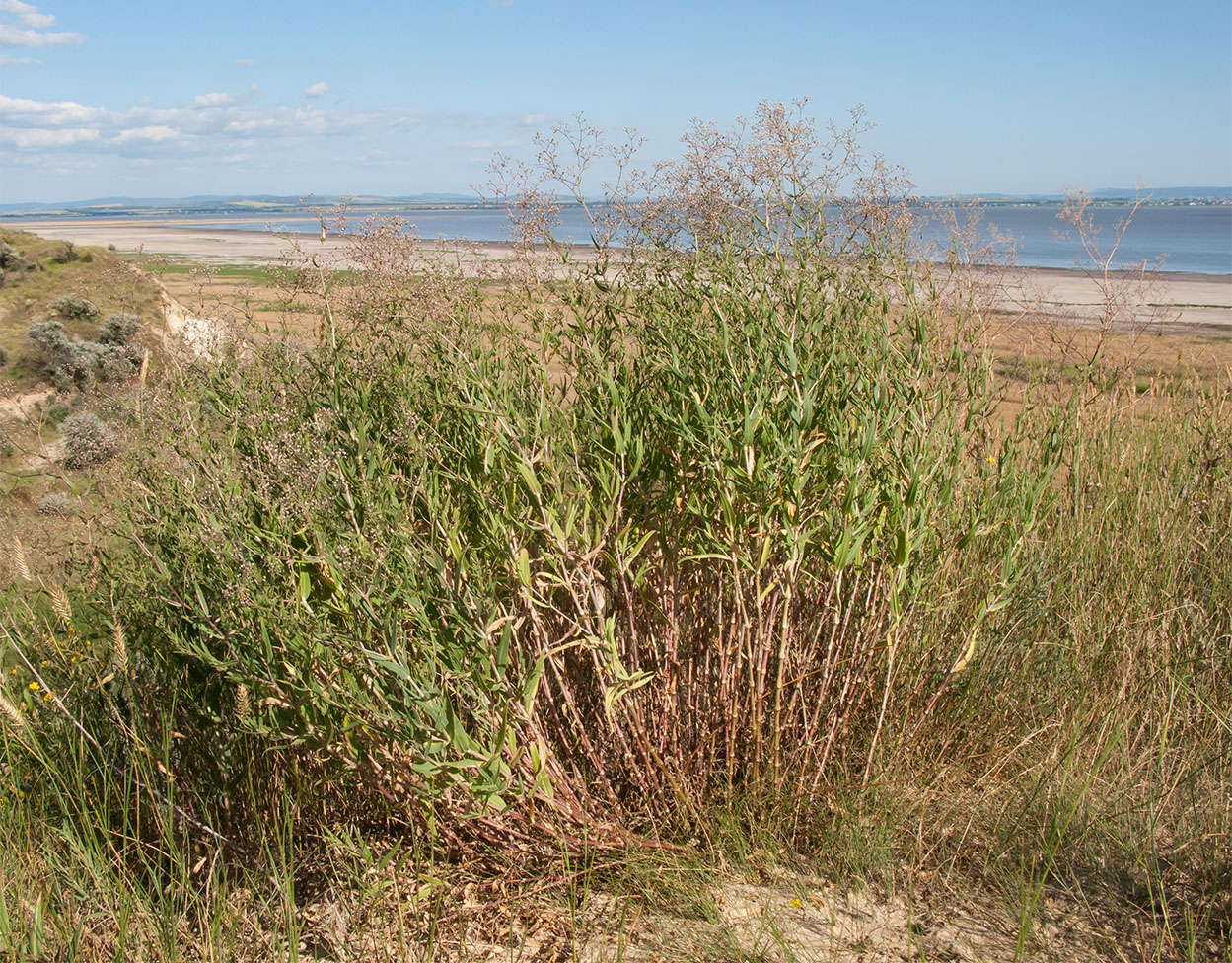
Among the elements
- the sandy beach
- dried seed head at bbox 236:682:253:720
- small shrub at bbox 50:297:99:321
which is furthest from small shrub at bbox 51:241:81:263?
dried seed head at bbox 236:682:253:720

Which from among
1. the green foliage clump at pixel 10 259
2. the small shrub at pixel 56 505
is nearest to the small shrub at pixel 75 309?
the green foliage clump at pixel 10 259

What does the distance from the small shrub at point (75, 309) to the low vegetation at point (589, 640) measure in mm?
8661

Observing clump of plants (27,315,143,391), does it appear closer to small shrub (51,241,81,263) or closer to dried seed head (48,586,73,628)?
small shrub (51,241,81,263)

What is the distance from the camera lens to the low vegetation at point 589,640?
219 cm

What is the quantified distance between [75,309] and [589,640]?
10.5 metres

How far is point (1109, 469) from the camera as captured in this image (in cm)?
468

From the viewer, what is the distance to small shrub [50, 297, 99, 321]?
10.3 m

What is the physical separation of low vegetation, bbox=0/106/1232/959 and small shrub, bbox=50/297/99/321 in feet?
28.4

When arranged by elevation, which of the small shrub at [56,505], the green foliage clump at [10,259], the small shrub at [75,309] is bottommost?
the small shrub at [56,505]

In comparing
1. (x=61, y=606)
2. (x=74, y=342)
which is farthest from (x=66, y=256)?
(x=61, y=606)

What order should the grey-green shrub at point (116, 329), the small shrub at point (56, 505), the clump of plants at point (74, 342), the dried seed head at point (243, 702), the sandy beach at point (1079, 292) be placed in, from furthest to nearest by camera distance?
the grey-green shrub at point (116, 329) → the clump of plants at point (74, 342) → the small shrub at point (56, 505) → the sandy beach at point (1079, 292) → the dried seed head at point (243, 702)

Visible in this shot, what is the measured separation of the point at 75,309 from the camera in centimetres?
1035

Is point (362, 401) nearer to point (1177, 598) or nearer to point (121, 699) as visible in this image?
point (121, 699)

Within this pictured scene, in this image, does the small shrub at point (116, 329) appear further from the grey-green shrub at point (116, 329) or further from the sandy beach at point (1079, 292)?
the sandy beach at point (1079, 292)
